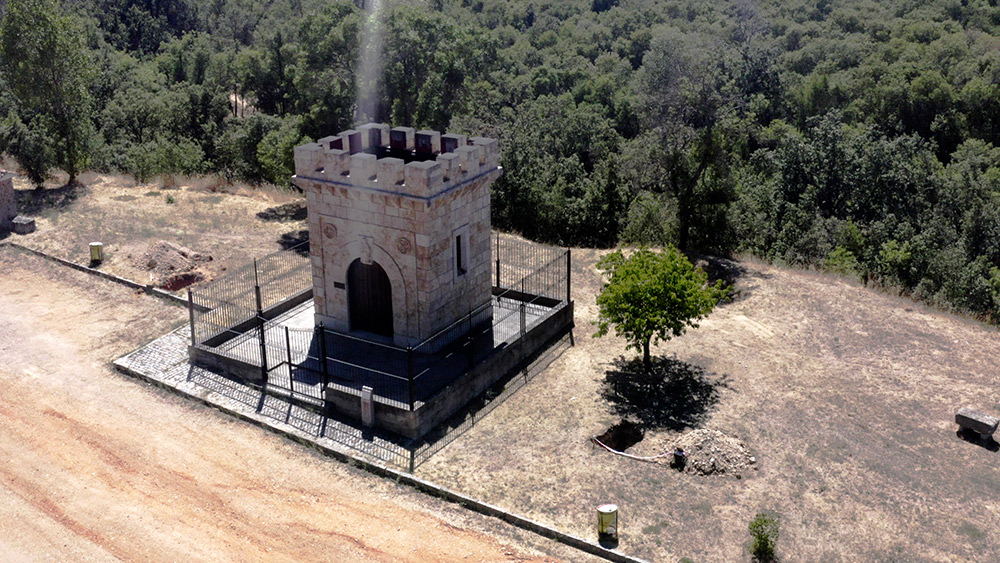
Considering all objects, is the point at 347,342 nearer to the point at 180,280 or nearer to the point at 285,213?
the point at 180,280

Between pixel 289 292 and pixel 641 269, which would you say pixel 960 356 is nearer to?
pixel 641 269

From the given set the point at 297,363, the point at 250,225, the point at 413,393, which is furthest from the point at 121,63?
the point at 413,393

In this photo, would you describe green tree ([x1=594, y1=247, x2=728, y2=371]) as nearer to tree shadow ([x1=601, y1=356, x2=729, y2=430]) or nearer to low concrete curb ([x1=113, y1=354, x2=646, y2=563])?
tree shadow ([x1=601, y1=356, x2=729, y2=430])

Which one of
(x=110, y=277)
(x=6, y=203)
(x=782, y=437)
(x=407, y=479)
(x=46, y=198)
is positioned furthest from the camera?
(x=46, y=198)

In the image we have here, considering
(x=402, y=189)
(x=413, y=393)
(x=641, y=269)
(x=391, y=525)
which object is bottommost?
(x=391, y=525)

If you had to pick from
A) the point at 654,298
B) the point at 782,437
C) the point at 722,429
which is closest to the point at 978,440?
the point at 782,437

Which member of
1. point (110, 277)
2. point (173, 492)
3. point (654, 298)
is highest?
point (654, 298)
